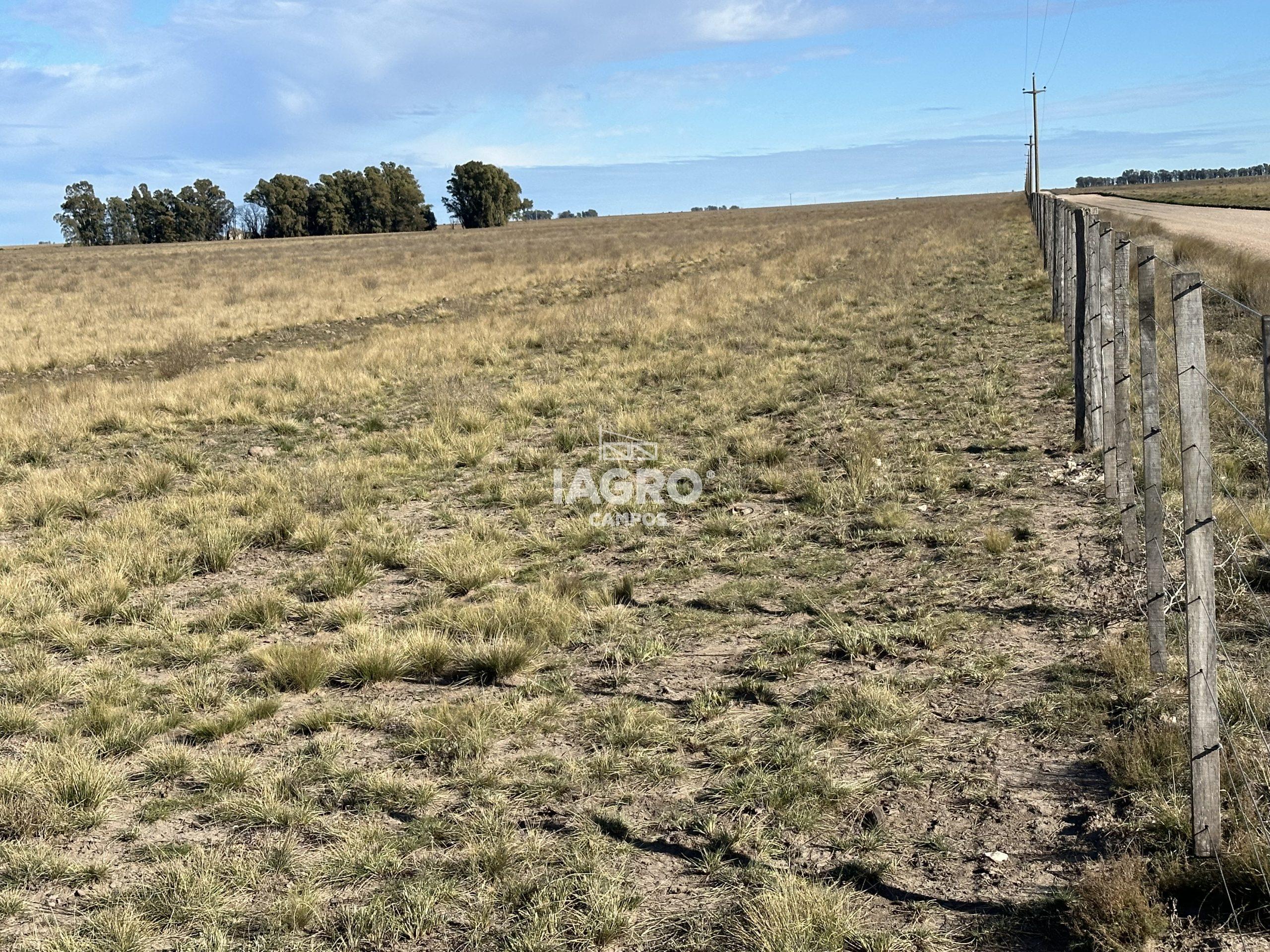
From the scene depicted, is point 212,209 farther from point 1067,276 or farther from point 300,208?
point 1067,276

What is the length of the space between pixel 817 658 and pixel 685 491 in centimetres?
366

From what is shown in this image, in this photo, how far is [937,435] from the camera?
9648 millimetres

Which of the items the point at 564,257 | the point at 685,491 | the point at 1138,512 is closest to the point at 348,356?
the point at 685,491

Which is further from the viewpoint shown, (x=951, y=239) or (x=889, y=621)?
(x=951, y=239)

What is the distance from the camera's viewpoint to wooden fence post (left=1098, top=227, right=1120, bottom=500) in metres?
6.79

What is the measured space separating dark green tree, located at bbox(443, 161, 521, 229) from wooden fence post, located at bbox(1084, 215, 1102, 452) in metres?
113

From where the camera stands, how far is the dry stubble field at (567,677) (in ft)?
11.0

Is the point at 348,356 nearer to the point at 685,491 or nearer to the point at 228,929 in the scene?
the point at 685,491

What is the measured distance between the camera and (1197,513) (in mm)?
3326

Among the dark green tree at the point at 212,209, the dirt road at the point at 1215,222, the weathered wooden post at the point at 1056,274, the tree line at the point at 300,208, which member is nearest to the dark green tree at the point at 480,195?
the tree line at the point at 300,208

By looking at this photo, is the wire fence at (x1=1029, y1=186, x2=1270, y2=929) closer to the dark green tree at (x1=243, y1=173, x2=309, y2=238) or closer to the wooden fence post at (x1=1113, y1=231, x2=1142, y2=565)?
the wooden fence post at (x1=1113, y1=231, x2=1142, y2=565)

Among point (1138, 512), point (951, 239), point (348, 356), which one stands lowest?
point (1138, 512)

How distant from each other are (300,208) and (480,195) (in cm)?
2143

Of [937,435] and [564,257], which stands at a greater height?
[564,257]
